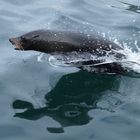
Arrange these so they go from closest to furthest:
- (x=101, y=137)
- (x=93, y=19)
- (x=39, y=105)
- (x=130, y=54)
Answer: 1. (x=101, y=137)
2. (x=39, y=105)
3. (x=130, y=54)
4. (x=93, y=19)

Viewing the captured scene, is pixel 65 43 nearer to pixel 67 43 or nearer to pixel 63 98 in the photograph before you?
pixel 67 43

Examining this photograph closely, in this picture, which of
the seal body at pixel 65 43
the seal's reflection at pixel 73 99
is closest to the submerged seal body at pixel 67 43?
the seal body at pixel 65 43

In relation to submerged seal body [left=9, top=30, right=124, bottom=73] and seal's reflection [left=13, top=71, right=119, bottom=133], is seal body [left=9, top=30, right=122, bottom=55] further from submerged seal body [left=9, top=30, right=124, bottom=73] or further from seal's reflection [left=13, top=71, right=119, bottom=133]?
seal's reflection [left=13, top=71, right=119, bottom=133]

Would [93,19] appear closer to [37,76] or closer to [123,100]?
[37,76]

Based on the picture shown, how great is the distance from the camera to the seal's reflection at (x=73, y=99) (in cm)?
607

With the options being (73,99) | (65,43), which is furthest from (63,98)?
(65,43)

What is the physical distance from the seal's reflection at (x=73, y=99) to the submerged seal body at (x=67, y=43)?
0.47 meters

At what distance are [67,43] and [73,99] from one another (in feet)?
2.42

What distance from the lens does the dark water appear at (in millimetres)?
5824

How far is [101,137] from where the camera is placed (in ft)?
18.7

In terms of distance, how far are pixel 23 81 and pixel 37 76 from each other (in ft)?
0.80

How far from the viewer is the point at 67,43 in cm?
627

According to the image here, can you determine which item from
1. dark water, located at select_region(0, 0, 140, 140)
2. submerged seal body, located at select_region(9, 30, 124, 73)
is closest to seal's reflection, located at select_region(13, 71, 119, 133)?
dark water, located at select_region(0, 0, 140, 140)

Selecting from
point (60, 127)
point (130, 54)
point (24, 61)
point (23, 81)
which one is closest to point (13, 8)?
point (24, 61)
